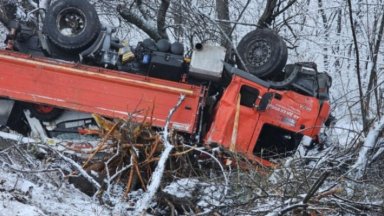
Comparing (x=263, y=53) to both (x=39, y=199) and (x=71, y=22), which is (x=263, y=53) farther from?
(x=39, y=199)

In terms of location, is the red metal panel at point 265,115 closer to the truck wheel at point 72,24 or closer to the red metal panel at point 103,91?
the red metal panel at point 103,91

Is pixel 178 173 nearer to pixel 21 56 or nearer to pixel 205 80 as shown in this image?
pixel 205 80

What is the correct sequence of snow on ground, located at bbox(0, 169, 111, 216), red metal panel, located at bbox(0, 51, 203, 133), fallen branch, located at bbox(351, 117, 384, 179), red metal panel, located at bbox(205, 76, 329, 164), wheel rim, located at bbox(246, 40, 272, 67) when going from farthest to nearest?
wheel rim, located at bbox(246, 40, 272, 67) < red metal panel, located at bbox(0, 51, 203, 133) < red metal panel, located at bbox(205, 76, 329, 164) < fallen branch, located at bbox(351, 117, 384, 179) < snow on ground, located at bbox(0, 169, 111, 216)

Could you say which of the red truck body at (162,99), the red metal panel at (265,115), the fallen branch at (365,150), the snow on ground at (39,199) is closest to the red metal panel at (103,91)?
the red truck body at (162,99)

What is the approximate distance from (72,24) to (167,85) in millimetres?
1454

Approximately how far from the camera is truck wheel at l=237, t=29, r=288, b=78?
293 inches

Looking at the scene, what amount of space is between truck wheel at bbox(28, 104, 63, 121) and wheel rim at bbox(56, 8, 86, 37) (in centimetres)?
96

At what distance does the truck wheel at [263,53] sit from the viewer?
744cm

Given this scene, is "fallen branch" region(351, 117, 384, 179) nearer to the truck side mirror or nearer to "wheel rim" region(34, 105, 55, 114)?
the truck side mirror

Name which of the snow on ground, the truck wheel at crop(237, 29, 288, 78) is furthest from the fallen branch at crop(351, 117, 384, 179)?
the snow on ground

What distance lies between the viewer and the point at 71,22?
7590 mm

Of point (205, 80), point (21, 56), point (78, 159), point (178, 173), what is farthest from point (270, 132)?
point (21, 56)

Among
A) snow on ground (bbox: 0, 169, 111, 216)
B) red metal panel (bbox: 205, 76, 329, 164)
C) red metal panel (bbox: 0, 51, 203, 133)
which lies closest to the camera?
snow on ground (bbox: 0, 169, 111, 216)

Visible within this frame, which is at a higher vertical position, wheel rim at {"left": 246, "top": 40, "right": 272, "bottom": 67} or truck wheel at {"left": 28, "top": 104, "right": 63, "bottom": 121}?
wheel rim at {"left": 246, "top": 40, "right": 272, "bottom": 67}
